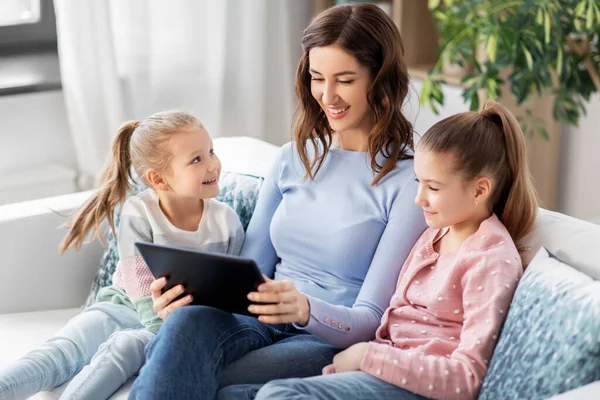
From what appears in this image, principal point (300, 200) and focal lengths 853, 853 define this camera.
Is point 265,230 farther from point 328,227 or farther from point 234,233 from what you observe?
point 328,227

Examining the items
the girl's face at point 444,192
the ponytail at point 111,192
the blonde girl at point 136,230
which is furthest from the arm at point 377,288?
the ponytail at point 111,192

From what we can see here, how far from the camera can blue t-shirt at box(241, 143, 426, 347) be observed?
1.57 meters

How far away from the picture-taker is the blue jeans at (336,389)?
1339 mm

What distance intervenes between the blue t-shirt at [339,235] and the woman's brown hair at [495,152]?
0.57 feet

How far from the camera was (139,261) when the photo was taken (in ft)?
5.81

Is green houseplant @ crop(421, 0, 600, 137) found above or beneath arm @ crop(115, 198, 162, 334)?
above

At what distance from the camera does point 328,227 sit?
5.51ft

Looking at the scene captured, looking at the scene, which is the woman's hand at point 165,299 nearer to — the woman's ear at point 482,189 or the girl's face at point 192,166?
the girl's face at point 192,166

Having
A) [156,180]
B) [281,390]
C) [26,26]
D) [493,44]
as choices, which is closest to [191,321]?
[281,390]

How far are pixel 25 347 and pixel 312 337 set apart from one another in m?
0.67

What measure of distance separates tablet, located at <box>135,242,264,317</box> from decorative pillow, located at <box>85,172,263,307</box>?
17.8 inches

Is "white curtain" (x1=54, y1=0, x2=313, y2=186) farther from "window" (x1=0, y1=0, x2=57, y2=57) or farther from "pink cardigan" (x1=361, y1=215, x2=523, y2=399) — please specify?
"pink cardigan" (x1=361, y1=215, x2=523, y2=399)

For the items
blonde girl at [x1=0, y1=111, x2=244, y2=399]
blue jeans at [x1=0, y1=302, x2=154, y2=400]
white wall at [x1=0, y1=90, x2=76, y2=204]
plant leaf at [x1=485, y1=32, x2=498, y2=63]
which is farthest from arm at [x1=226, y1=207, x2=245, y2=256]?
white wall at [x1=0, y1=90, x2=76, y2=204]

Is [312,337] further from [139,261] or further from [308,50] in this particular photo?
[308,50]
